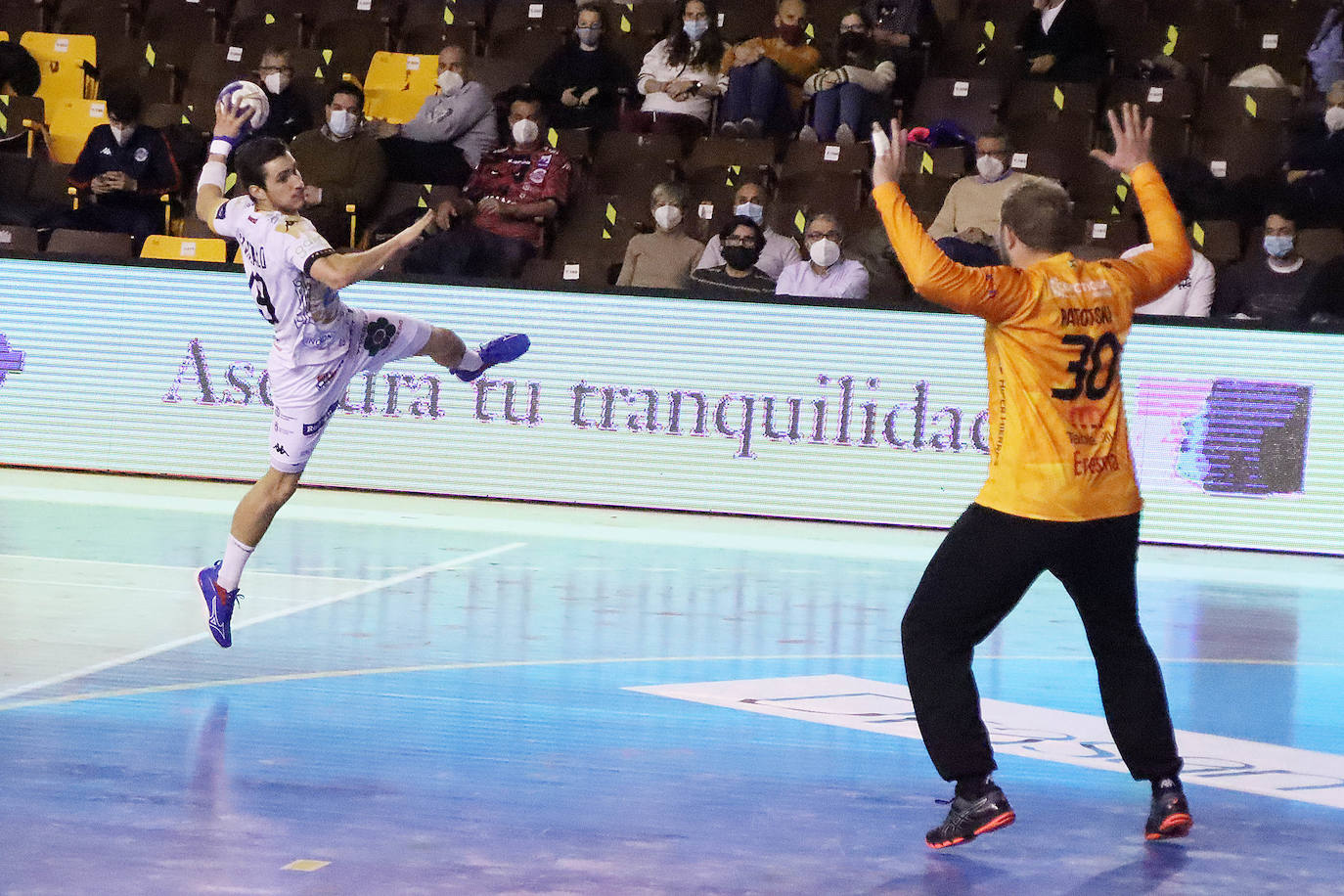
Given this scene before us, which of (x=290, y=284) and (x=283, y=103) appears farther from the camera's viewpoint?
(x=283, y=103)

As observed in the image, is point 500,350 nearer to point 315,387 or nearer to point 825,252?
point 315,387

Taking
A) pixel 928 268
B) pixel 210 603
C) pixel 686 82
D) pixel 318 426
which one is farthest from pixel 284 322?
pixel 686 82

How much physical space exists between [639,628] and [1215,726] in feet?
8.79

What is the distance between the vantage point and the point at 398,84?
16.1 meters

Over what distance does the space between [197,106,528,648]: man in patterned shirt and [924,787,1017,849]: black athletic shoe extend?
3343 millimetres

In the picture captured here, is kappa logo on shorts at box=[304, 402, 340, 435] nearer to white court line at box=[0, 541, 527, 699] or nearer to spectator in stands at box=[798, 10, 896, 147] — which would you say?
white court line at box=[0, 541, 527, 699]

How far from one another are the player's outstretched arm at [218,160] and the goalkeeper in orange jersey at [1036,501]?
143 inches

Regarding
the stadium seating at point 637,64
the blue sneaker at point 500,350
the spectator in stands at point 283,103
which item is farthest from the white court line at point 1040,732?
the spectator in stands at point 283,103

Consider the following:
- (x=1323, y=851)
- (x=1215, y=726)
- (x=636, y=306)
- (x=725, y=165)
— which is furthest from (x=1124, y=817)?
(x=725, y=165)

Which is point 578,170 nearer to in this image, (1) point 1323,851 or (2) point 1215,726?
(2) point 1215,726

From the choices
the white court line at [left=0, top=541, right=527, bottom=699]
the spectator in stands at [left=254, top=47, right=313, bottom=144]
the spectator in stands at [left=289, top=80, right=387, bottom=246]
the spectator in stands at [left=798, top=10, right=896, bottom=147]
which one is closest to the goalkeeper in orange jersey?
the white court line at [left=0, top=541, right=527, bottom=699]

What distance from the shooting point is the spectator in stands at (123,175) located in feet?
47.1

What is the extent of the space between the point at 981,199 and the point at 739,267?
1916 millimetres

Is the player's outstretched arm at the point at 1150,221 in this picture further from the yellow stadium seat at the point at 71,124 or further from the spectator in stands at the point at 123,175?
the yellow stadium seat at the point at 71,124
